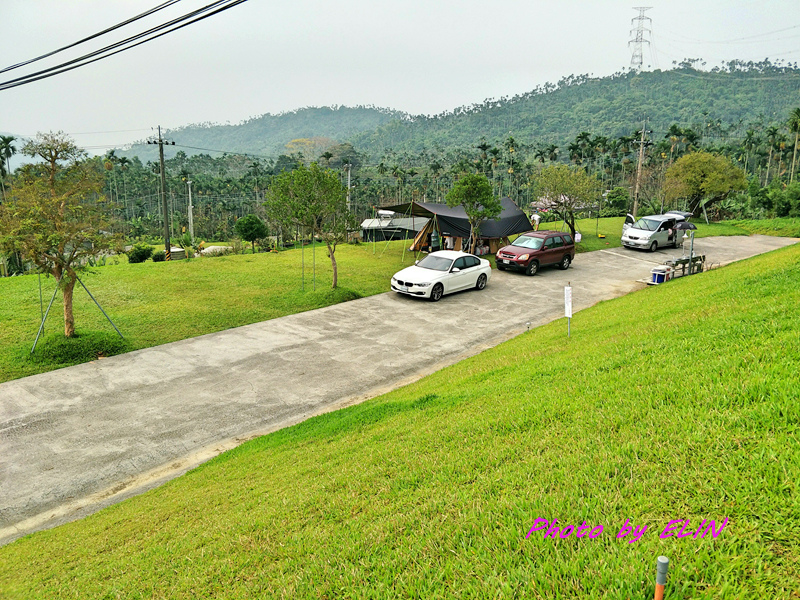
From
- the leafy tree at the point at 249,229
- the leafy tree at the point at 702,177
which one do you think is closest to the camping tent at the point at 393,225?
the leafy tree at the point at 249,229

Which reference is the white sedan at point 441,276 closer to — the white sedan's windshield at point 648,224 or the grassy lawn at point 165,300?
the grassy lawn at point 165,300

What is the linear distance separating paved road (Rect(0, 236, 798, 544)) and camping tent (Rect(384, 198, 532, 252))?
25.6 ft

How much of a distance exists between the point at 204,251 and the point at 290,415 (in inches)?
979

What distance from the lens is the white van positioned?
25641 millimetres

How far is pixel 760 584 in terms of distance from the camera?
229 cm

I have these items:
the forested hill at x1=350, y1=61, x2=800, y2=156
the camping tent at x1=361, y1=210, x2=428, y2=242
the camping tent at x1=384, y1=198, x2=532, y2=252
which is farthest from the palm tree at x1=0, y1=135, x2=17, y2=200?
the forested hill at x1=350, y1=61, x2=800, y2=156

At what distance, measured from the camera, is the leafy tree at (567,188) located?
85.5 feet

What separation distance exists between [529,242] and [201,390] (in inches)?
608

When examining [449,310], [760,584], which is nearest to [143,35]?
[760,584]

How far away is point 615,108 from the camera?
143000mm

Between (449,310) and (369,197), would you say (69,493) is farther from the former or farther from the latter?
(369,197)

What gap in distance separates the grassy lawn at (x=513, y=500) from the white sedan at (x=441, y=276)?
32.1 feet

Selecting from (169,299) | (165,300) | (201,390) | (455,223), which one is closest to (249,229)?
(455,223)

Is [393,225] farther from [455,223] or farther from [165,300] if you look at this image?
[165,300]
